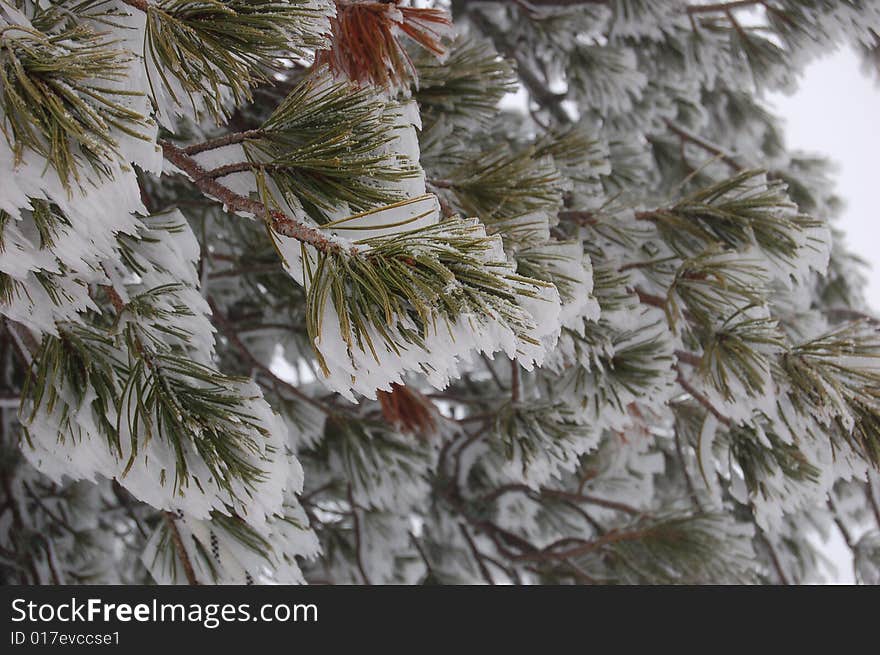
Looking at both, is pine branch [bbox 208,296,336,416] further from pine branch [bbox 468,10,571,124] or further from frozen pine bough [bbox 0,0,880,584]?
pine branch [bbox 468,10,571,124]

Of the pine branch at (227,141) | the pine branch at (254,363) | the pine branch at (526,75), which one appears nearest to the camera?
the pine branch at (227,141)

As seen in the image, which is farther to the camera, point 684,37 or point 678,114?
point 678,114

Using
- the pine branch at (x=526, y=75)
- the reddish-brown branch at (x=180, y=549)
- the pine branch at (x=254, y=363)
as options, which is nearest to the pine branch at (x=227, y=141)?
the reddish-brown branch at (x=180, y=549)

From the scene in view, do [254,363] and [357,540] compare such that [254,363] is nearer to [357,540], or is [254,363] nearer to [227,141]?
[357,540]

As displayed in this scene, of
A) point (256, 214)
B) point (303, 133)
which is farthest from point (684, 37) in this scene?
point (256, 214)

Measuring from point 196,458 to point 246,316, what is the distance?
1.05 metres

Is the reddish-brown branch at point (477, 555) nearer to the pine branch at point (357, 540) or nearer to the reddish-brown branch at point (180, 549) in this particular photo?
the pine branch at point (357, 540)

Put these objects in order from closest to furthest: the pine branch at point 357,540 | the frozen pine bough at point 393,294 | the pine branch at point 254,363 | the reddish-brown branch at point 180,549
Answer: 1. the frozen pine bough at point 393,294
2. the reddish-brown branch at point 180,549
3. the pine branch at point 254,363
4. the pine branch at point 357,540

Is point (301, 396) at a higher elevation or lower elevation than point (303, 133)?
higher

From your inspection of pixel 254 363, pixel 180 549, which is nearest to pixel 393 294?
pixel 180 549

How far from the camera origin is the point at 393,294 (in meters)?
0.65

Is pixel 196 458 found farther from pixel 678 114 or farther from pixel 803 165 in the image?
pixel 803 165

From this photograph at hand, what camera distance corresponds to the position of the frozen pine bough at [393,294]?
2.17ft
